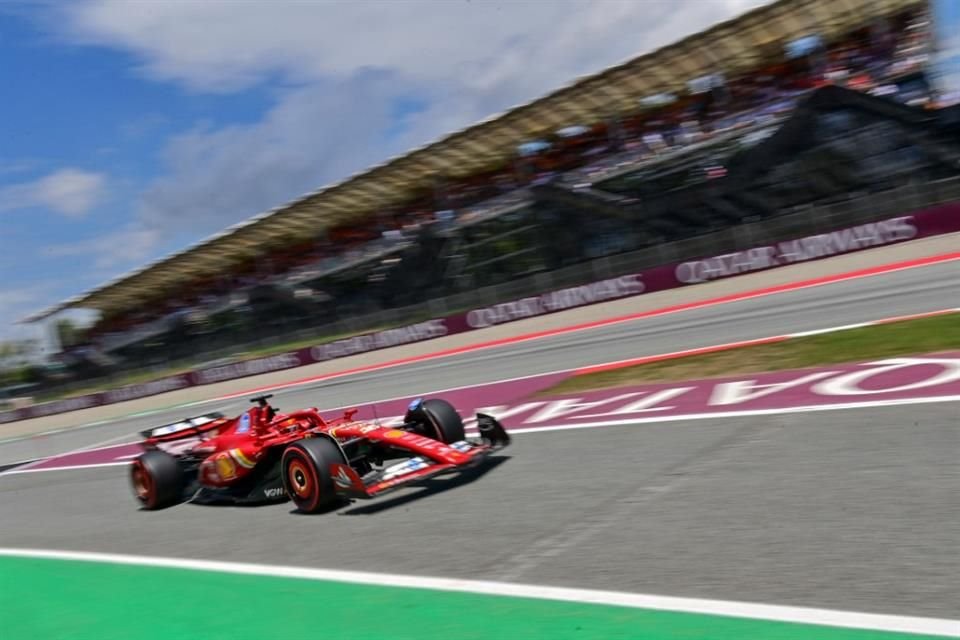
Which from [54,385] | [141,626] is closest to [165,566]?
[141,626]

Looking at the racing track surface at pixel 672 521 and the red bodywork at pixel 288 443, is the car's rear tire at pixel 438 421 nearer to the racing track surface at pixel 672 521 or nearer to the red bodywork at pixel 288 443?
the red bodywork at pixel 288 443

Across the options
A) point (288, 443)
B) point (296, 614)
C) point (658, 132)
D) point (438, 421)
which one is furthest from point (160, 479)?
point (658, 132)

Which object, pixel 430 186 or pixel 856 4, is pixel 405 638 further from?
pixel 430 186

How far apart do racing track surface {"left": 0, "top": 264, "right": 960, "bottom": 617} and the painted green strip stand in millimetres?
276

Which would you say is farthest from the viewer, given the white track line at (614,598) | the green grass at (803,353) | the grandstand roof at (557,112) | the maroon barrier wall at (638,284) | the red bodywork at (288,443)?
the grandstand roof at (557,112)

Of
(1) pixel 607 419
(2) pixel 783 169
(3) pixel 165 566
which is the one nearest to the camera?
(3) pixel 165 566

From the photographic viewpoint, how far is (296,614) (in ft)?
15.8

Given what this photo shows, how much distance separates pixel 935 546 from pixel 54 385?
150 ft

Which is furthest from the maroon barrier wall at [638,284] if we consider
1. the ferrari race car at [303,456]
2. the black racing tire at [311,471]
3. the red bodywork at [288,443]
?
the black racing tire at [311,471]

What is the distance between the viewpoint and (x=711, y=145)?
27.0 m

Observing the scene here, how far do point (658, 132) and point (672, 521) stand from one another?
25790 millimetres

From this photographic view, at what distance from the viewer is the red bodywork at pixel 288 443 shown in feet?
21.7

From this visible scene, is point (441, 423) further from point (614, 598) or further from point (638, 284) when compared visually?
point (638, 284)

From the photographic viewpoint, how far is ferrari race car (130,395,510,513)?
6723 mm
